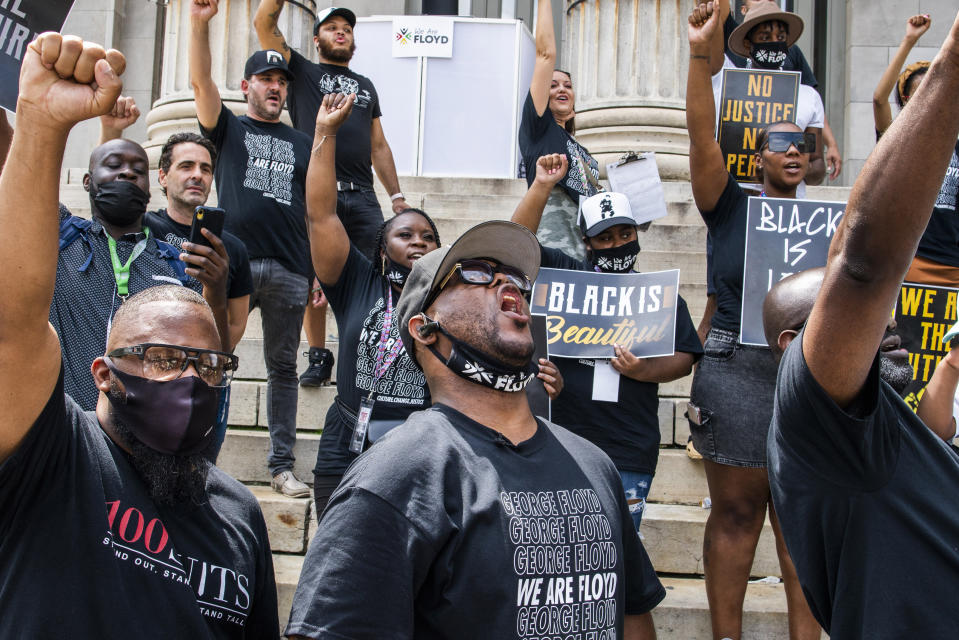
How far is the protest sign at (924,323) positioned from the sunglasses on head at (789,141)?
0.77m

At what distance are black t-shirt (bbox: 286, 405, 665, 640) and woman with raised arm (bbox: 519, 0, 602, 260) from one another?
3385 mm

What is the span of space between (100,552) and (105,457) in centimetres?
22

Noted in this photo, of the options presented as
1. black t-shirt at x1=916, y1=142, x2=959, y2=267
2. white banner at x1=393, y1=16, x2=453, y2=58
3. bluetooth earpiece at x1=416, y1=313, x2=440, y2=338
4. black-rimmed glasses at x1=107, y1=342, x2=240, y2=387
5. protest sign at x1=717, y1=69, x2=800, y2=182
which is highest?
white banner at x1=393, y1=16, x2=453, y2=58

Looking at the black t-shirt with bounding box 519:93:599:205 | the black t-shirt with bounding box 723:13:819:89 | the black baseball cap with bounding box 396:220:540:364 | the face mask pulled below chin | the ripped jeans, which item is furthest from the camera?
the black t-shirt with bounding box 723:13:819:89

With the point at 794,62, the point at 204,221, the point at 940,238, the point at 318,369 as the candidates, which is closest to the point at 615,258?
the point at 204,221

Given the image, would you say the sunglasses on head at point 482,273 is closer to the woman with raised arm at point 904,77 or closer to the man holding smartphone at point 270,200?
the man holding smartphone at point 270,200

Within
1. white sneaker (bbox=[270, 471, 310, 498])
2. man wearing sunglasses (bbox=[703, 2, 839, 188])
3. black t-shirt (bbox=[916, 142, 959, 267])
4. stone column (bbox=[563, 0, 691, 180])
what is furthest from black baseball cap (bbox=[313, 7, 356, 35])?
black t-shirt (bbox=[916, 142, 959, 267])

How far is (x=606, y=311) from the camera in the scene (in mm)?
4344

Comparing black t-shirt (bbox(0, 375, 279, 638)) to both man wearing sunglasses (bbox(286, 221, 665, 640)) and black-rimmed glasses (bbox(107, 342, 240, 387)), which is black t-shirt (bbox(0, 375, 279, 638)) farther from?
man wearing sunglasses (bbox(286, 221, 665, 640))

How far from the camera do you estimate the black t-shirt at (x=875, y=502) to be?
1.71m

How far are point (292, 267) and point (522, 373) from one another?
10.7ft

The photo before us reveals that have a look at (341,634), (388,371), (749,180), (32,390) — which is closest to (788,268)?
(749,180)

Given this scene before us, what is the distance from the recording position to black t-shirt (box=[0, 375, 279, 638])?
1.85m

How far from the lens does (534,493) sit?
2104mm
